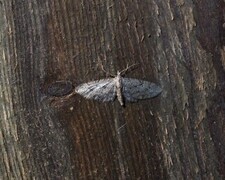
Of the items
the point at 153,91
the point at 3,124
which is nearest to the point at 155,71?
the point at 153,91

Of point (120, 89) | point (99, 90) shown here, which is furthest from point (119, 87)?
point (99, 90)

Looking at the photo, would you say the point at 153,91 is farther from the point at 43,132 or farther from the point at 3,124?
the point at 3,124

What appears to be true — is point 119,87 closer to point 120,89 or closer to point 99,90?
point 120,89

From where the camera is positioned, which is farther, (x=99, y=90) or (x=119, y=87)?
(x=119, y=87)
